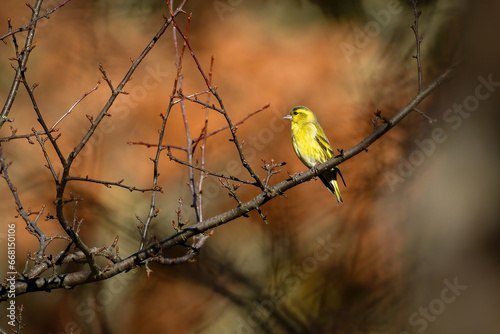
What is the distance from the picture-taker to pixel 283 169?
4816 millimetres

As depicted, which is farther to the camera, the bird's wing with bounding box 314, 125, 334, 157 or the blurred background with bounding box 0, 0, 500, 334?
Answer: the blurred background with bounding box 0, 0, 500, 334

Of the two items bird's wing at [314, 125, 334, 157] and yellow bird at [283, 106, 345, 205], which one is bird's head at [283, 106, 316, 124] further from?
bird's wing at [314, 125, 334, 157]

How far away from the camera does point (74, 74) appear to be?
4.88 meters

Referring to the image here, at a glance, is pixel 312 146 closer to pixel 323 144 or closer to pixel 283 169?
pixel 323 144

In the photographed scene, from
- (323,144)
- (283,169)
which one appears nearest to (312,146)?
(323,144)

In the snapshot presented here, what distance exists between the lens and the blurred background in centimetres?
477

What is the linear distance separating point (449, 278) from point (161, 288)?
270cm

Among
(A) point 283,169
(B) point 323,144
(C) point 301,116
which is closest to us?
(B) point 323,144

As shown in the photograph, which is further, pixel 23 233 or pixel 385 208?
pixel 385 208

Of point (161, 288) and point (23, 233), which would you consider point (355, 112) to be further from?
point (23, 233)

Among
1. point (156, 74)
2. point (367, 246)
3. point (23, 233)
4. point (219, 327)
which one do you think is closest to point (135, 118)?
point (156, 74)

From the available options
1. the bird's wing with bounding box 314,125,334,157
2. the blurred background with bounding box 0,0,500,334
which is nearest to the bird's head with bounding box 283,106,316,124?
the bird's wing with bounding box 314,125,334,157

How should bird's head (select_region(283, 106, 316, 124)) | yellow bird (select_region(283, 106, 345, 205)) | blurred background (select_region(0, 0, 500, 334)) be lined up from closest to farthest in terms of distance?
yellow bird (select_region(283, 106, 345, 205)) → bird's head (select_region(283, 106, 316, 124)) → blurred background (select_region(0, 0, 500, 334))

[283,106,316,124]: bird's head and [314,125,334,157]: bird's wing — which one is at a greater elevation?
[283,106,316,124]: bird's head
